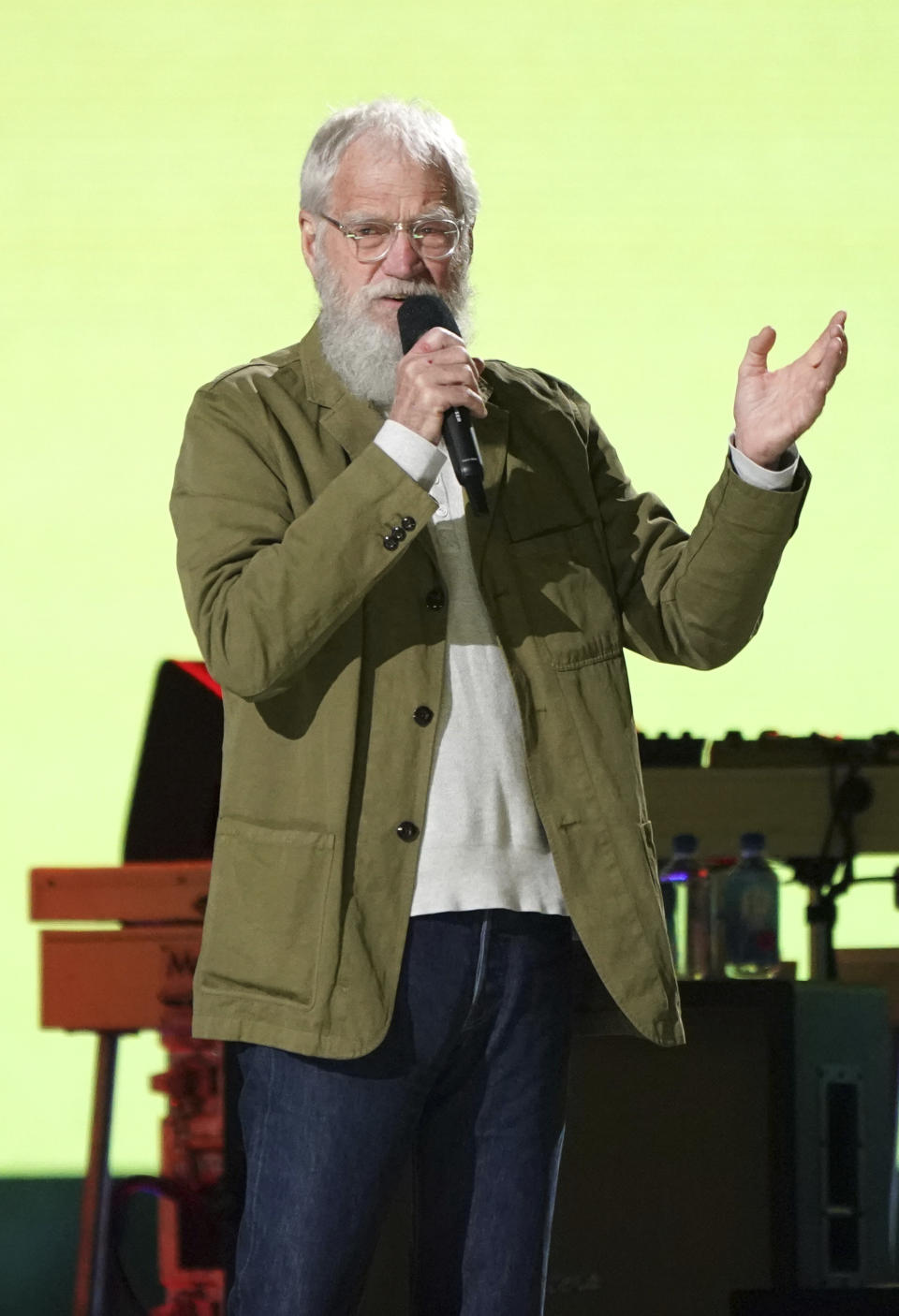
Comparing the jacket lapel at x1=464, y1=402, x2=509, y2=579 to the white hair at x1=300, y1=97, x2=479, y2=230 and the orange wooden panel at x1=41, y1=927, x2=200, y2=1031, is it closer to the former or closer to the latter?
the white hair at x1=300, y1=97, x2=479, y2=230

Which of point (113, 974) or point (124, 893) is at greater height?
point (124, 893)

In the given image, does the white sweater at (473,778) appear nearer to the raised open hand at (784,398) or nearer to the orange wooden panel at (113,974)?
the raised open hand at (784,398)

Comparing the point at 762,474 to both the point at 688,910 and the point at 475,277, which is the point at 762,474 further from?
the point at 475,277

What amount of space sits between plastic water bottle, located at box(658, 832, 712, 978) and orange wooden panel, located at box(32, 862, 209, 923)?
67 cm

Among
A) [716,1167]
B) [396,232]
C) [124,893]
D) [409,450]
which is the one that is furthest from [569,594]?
[124,893]

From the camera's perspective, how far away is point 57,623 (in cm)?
343

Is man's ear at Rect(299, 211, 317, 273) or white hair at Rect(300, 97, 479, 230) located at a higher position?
white hair at Rect(300, 97, 479, 230)

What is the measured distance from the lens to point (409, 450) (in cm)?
127

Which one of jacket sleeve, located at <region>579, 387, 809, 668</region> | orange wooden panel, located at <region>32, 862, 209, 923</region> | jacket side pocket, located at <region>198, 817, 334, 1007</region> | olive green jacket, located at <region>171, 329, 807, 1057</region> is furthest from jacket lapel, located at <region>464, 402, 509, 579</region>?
orange wooden panel, located at <region>32, 862, 209, 923</region>

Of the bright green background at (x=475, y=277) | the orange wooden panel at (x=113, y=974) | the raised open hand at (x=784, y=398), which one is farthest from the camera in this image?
the bright green background at (x=475, y=277)

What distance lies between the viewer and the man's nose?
1.38 meters

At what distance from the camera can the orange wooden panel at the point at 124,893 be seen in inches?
96.0

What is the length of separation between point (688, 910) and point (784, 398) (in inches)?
53.8

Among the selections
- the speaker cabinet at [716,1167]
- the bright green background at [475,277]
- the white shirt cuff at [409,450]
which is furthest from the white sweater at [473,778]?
the bright green background at [475,277]
